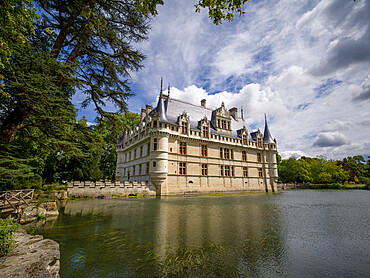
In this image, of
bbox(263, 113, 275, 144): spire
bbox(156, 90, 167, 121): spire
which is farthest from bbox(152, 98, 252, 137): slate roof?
bbox(263, 113, 275, 144): spire

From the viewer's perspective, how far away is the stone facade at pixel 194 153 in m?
22.7

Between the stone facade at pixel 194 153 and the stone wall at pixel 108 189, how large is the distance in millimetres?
1298

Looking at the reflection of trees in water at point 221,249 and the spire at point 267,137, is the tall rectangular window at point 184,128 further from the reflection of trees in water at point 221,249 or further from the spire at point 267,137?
the reflection of trees in water at point 221,249

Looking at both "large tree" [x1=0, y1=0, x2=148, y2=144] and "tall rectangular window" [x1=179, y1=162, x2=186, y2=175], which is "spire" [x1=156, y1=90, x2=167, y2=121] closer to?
"tall rectangular window" [x1=179, y1=162, x2=186, y2=175]

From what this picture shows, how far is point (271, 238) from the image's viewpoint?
18.8 ft

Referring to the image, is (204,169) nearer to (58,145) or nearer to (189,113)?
(189,113)

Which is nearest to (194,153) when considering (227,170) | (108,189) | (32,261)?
(227,170)

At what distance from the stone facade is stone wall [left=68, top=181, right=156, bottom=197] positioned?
130 cm

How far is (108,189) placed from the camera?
19469 millimetres

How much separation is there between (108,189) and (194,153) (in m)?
11.5

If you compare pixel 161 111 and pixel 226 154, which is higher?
pixel 161 111

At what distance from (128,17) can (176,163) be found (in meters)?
17.3

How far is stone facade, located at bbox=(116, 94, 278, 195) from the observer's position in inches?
892

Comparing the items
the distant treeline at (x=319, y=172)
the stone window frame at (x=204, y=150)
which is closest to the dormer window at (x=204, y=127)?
the stone window frame at (x=204, y=150)
